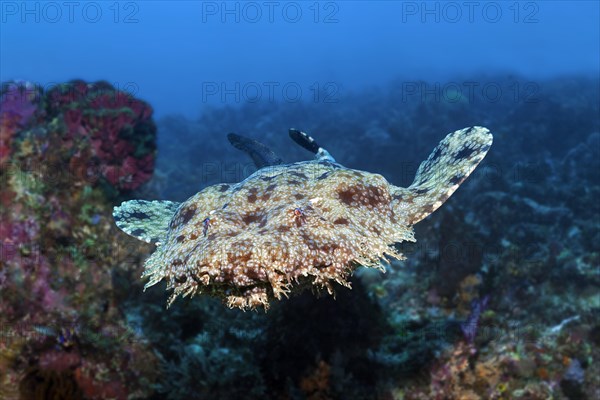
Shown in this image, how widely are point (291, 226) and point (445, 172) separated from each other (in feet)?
7.05

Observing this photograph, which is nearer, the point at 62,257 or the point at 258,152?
the point at 258,152

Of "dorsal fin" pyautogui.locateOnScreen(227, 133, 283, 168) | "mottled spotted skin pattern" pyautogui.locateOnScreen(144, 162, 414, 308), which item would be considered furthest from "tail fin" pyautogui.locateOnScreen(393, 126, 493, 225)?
"dorsal fin" pyautogui.locateOnScreen(227, 133, 283, 168)

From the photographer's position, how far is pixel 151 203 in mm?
5285

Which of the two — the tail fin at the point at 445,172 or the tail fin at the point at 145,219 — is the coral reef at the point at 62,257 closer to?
the tail fin at the point at 145,219

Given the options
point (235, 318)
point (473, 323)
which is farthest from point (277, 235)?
point (473, 323)

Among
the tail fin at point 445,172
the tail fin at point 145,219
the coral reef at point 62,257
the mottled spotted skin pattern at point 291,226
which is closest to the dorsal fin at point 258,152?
the mottled spotted skin pattern at point 291,226

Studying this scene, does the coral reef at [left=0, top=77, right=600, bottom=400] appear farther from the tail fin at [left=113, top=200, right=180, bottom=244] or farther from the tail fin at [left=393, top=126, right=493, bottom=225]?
the tail fin at [left=393, top=126, right=493, bottom=225]

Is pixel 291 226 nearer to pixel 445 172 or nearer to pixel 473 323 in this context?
pixel 445 172

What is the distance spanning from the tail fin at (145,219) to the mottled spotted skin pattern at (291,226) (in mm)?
27

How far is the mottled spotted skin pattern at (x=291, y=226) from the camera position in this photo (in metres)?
2.80

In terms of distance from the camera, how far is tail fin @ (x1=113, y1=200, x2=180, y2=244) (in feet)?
14.3

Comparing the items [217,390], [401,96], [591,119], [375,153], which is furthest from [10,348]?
[401,96]

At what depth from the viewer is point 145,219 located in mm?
4801

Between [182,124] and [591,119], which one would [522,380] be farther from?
[182,124]
